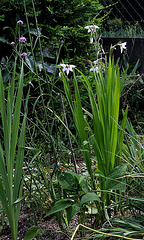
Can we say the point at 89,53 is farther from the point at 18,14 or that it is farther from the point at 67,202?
the point at 67,202

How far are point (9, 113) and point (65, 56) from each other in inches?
88.2

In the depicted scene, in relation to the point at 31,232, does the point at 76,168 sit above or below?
above

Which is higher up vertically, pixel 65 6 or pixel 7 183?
pixel 65 6

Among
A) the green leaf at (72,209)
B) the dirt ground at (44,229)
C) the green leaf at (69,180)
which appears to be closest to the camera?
the green leaf at (72,209)

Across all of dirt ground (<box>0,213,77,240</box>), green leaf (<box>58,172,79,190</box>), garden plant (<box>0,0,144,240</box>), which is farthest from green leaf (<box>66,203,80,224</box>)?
dirt ground (<box>0,213,77,240</box>)

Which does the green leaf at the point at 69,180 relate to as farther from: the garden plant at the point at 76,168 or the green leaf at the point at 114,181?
the green leaf at the point at 114,181

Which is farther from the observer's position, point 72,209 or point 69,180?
point 69,180

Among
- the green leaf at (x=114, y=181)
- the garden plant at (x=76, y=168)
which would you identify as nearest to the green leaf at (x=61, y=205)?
the garden plant at (x=76, y=168)

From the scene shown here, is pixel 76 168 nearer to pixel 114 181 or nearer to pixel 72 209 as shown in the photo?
pixel 114 181

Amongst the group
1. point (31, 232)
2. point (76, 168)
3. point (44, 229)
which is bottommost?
point (44, 229)

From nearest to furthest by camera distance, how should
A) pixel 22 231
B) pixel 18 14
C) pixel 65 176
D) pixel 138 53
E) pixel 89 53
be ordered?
pixel 65 176 → pixel 22 231 → pixel 18 14 → pixel 89 53 → pixel 138 53

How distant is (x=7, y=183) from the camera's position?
3.43 feet

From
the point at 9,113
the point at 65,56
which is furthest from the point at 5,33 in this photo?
the point at 9,113

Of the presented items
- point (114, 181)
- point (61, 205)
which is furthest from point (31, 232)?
point (114, 181)
